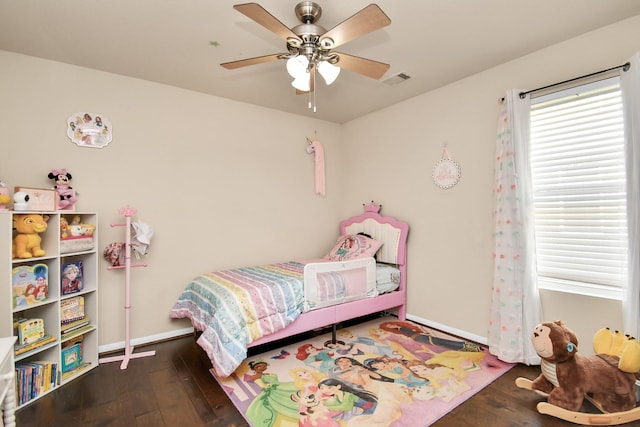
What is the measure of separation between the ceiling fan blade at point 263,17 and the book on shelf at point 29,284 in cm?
222

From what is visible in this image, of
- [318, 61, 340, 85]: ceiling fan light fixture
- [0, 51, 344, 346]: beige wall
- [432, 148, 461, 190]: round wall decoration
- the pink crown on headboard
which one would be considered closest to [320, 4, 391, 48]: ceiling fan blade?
[318, 61, 340, 85]: ceiling fan light fixture

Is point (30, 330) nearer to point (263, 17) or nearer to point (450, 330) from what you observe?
point (263, 17)

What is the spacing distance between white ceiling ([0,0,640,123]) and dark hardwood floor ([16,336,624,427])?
8.26 feet

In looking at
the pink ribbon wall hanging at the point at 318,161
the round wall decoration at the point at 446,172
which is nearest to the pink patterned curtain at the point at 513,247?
the round wall decoration at the point at 446,172

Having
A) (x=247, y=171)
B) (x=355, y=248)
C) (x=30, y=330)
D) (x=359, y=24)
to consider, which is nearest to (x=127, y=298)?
(x=30, y=330)

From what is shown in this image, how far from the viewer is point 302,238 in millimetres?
4113

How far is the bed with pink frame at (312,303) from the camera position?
2295 millimetres

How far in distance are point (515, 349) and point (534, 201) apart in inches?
47.3

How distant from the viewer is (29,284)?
7.11 ft

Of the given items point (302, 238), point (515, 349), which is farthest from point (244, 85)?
point (515, 349)

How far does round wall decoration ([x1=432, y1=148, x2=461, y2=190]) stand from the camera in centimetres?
315

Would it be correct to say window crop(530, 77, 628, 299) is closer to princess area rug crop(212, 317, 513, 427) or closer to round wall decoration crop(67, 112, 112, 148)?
princess area rug crop(212, 317, 513, 427)

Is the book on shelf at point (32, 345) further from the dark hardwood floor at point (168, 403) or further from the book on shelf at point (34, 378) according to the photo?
the dark hardwood floor at point (168, 403)

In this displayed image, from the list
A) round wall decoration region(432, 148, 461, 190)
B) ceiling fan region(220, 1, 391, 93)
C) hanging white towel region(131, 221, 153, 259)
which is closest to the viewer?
ceiling fan region(220, 1, 391, 93)
